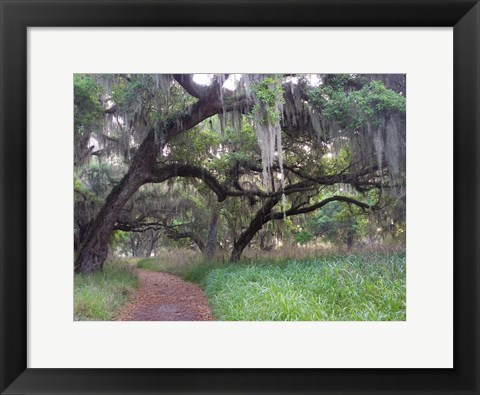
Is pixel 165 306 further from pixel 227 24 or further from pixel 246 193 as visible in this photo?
pixel 246 193

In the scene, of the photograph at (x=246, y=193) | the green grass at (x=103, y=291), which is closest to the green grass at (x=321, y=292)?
the photograph at (x=246, y=193)

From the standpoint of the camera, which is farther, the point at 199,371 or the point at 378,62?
the point at 378,62

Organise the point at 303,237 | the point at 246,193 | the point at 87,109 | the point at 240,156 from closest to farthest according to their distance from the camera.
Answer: the point at 87,109, the point at 240,156, the point at 246,193, the point at 303,237

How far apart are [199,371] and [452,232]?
1.71 metres

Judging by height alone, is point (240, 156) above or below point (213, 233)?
above

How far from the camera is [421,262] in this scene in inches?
88.8

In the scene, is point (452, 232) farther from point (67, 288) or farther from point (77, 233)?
point (77, 233)

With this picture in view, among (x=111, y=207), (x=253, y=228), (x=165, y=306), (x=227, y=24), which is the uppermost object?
(x=227, y=24)

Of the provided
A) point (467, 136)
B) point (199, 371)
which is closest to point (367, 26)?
point (467, 136)

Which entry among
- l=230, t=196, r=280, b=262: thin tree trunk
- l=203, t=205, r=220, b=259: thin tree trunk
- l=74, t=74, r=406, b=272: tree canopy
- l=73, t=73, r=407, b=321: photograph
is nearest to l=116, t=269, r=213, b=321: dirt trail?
l=73, t=73, r=407, b=321: photograph

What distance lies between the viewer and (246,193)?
20.8 ft

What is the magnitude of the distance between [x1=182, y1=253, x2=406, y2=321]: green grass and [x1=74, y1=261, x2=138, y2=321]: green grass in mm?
1103

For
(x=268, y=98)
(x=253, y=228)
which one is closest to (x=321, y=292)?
(x=268, y=98)

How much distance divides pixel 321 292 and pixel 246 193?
301 cm
